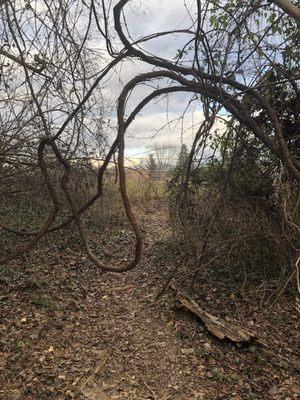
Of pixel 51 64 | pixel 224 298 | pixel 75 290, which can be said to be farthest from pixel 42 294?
pixel 51 64

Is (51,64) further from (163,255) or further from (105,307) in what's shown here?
(163,255)

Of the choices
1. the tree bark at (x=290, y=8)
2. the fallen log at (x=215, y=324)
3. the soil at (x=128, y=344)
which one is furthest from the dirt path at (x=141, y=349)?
the tree bark at (x=290, y=8)

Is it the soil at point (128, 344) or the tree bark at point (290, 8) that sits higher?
the tree bark at point (290, 8)

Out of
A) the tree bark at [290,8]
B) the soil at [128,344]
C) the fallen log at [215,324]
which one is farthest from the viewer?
the fallen log at [215,324]

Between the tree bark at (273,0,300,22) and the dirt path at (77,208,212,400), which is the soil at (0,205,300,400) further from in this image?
the tree bark at (273,0,300,22)

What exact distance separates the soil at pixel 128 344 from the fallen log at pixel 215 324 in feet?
0.26

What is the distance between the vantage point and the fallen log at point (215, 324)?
14.6 feet

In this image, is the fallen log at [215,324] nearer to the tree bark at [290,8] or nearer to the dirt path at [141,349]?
the dirt path at [141,349]

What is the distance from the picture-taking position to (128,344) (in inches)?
184

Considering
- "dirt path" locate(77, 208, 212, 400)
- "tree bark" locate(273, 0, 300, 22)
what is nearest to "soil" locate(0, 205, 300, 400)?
"dirt path" locate(77, 208, 212, 400)

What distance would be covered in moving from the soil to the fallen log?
80mm

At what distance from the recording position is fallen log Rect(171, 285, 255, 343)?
4.46 meters

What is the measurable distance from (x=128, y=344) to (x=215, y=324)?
984mm

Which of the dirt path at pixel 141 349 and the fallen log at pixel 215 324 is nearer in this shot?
the dirt path at pixel 141 349
